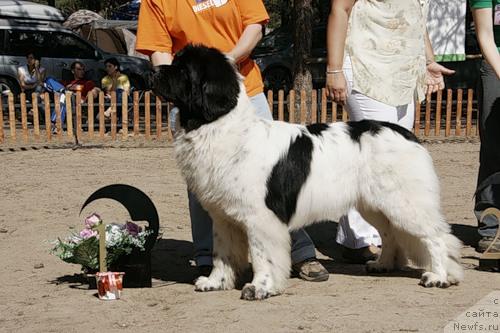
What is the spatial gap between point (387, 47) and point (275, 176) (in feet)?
4.64

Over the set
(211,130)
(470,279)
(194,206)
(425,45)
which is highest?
(425,45)

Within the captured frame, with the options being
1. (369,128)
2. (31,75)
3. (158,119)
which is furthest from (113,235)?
(31,75)

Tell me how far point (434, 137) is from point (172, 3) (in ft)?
34.1

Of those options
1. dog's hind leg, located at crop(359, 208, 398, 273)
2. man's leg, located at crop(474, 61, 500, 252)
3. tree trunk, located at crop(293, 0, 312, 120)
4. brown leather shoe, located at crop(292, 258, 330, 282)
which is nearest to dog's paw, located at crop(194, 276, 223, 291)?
brown leather shoe, located at crop(292, 258, 330, 282)

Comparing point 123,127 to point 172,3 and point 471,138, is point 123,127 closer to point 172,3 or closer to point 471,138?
point 471,138

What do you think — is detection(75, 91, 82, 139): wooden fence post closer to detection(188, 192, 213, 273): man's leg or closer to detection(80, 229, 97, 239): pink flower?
detection(188, 192, 213, 273): man's leg

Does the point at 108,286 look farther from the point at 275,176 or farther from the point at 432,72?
the point at 432,72

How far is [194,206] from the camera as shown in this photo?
5.62 metres

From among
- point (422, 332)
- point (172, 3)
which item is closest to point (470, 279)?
point (422, 332)

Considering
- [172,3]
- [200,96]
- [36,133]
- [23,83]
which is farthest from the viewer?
[23,83]

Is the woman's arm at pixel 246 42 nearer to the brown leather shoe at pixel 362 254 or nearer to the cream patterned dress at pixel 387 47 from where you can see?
the cream patterned dress at pixel 387 47

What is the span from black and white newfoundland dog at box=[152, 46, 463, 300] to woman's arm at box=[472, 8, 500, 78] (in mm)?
1045

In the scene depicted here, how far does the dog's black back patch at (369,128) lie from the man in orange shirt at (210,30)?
708 millimetres

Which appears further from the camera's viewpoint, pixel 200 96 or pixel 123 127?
pixel 123 127
